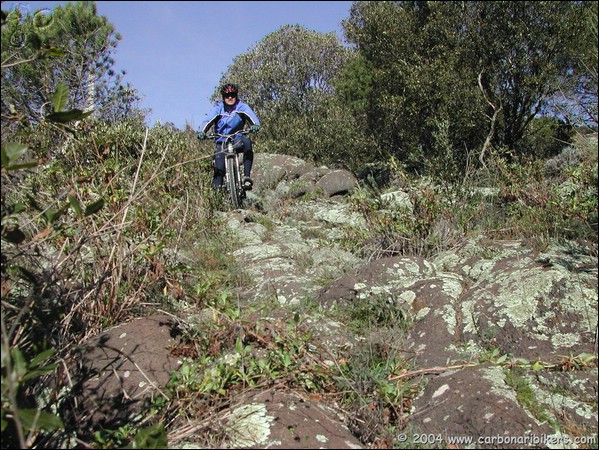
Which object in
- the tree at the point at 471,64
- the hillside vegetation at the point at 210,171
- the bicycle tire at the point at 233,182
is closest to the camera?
the hillside vegetation at the point at 210,171

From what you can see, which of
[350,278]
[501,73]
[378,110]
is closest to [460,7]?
[501,73]

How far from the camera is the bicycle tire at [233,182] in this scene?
827cm

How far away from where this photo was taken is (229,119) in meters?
8.58

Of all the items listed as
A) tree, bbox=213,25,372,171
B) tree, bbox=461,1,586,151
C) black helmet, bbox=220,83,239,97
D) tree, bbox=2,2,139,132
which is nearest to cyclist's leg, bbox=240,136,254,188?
black helmet, bbox=220,83,239,97

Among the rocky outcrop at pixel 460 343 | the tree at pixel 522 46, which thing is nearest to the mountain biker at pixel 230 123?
the rocky outcrop at pixel 460 343

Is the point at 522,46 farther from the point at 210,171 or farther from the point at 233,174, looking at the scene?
the point at 210,171

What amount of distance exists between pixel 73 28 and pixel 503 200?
10.7 m

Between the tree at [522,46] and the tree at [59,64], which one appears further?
the tree at [522,46]

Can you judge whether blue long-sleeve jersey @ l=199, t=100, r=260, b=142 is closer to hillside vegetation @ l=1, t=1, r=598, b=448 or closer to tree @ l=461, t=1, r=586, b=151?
hillside vegetation @ l=1, t=1, r=598, b=448

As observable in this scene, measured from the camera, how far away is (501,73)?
10.0 metres

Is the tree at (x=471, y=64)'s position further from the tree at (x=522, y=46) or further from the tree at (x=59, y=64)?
the tree at (x=59, y=64)

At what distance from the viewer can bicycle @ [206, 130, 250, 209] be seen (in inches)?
326

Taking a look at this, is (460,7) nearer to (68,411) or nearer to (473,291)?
(473,291)

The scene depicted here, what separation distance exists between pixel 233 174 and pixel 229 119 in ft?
2.74
